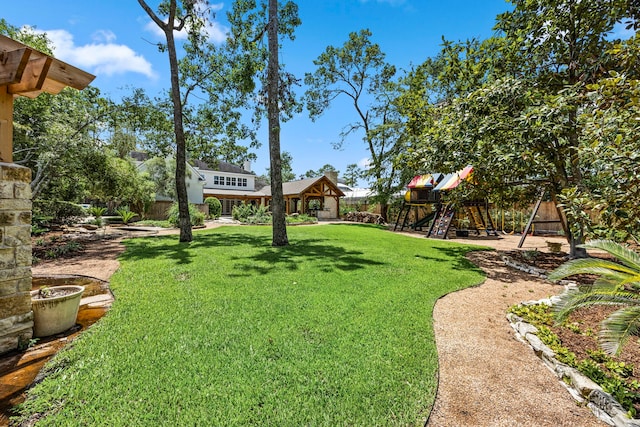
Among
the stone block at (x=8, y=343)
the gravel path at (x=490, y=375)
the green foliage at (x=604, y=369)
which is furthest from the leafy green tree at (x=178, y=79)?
the green foliage at (x=604, y=369)

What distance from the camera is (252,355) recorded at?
292 centimetres

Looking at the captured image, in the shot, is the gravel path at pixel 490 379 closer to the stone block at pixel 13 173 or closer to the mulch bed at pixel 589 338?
the mulch bed at pixel 589 338

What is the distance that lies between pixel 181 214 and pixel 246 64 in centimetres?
622

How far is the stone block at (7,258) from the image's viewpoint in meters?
3.00

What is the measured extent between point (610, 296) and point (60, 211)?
21.0 metres

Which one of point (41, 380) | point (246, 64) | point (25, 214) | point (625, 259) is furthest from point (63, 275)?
point (625, 259)

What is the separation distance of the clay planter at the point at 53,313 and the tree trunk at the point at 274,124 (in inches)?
257

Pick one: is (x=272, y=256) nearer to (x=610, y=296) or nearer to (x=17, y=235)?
(x=17, y=235)

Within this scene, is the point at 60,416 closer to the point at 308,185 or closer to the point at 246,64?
the point at 246,64

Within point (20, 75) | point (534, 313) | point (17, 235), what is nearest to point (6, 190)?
point (17, 235)

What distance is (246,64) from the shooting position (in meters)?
10.1

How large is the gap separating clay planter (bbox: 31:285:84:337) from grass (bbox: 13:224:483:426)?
0.38 m

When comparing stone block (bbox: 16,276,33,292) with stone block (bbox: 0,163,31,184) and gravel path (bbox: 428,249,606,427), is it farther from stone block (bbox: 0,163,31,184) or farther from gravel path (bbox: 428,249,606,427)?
gravel path (bbox: 428,249,606,427)

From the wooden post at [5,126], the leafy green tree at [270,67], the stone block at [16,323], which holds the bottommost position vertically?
the stone block at [16,323]
